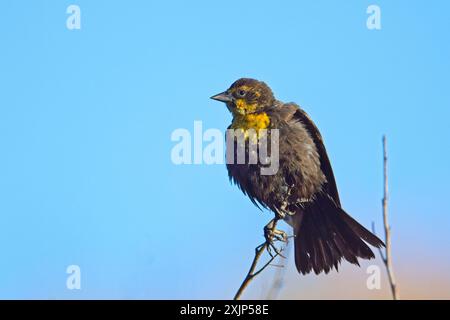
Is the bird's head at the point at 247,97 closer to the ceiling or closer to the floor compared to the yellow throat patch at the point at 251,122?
closer to the ceiling

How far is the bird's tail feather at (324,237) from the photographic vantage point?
6.37 meters

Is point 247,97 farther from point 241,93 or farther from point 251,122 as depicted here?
point 251,122

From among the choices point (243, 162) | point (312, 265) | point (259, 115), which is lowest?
point (312, 265)

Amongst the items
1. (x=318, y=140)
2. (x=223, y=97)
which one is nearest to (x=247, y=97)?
(x=223, y=97)

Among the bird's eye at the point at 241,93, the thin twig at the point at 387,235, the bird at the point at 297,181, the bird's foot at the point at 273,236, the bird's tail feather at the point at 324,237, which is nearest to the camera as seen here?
the thin twig at the point at 387,235

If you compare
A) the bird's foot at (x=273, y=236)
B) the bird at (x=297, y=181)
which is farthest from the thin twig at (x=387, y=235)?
the bird at (x=297, y=181)

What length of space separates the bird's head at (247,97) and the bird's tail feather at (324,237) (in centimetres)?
95

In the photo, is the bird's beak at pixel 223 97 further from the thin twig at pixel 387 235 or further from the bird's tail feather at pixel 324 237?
the thin twig at pixel 387 235

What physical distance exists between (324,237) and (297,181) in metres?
0.70
